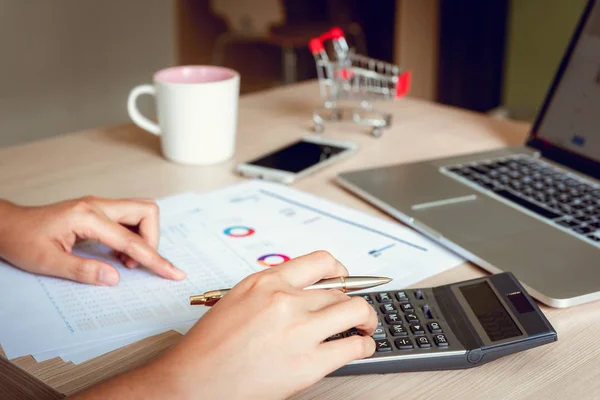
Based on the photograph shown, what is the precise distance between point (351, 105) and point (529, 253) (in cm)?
66

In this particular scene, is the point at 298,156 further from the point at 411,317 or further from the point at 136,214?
the point at 411,317

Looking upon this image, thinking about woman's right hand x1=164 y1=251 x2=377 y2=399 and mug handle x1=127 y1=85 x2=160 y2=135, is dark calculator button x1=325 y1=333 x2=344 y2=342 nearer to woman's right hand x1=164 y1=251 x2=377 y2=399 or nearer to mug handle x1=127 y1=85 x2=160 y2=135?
woman's right hand x1=164 y1=251 x2=377 y2=399

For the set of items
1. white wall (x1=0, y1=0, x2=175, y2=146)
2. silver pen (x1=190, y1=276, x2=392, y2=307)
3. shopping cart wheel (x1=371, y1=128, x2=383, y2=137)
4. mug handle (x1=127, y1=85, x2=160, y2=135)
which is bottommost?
white wall (x1=0, y1=0, x2=175, y2=146)

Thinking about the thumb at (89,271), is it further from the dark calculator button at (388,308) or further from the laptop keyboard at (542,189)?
the laptop keyboard at (542,189)

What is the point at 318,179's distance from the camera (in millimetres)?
944

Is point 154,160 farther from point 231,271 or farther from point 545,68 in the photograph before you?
point 545,68

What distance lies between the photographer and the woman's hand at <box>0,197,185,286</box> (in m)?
0.66

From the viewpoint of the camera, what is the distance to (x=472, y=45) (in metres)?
3.27

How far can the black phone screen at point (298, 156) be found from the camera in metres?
0.96

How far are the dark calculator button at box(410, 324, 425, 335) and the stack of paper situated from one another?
0.10 metres

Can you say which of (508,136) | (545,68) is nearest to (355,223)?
(508,136)

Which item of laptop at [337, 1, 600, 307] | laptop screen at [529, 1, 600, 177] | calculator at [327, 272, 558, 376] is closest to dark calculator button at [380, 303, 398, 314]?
calculator at [327, 272, 558, 376]

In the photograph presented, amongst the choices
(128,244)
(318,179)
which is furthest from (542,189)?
(128,244)

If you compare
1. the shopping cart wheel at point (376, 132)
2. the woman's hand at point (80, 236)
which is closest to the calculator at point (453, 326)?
the woman's hand at point (80, 236)
